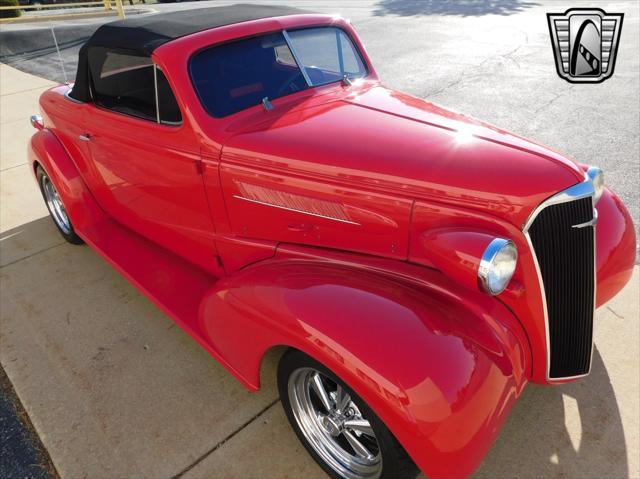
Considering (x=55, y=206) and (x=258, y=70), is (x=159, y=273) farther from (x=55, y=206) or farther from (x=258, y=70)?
(x=55, y=206)

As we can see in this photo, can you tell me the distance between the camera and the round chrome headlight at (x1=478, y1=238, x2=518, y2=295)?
68.2 inches

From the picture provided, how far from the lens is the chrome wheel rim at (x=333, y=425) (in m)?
2.12

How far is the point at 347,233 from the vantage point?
2188 mm

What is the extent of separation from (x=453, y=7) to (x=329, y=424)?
665 inches

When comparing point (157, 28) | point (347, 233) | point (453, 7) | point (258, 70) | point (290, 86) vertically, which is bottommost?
point (453, 7)

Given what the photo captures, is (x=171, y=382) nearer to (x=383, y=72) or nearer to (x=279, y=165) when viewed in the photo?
(x=279, y=165)

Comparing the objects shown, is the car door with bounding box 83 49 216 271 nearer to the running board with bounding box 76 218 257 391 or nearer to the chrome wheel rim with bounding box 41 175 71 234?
the running board with bounding box 76 218 257 391

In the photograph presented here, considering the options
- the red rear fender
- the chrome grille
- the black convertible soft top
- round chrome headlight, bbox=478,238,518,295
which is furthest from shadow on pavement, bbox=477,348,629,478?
the red rear fender

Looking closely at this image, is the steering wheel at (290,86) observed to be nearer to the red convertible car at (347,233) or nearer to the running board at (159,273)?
the red convertible car at (347,233)

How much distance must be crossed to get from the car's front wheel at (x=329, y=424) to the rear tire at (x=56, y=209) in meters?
2.70

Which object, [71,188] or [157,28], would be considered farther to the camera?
[71,188]

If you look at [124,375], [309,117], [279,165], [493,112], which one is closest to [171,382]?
[124,375]

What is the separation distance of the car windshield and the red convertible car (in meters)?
0.01

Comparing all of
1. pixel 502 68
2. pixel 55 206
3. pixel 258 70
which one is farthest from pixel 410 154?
pixel 502 68
